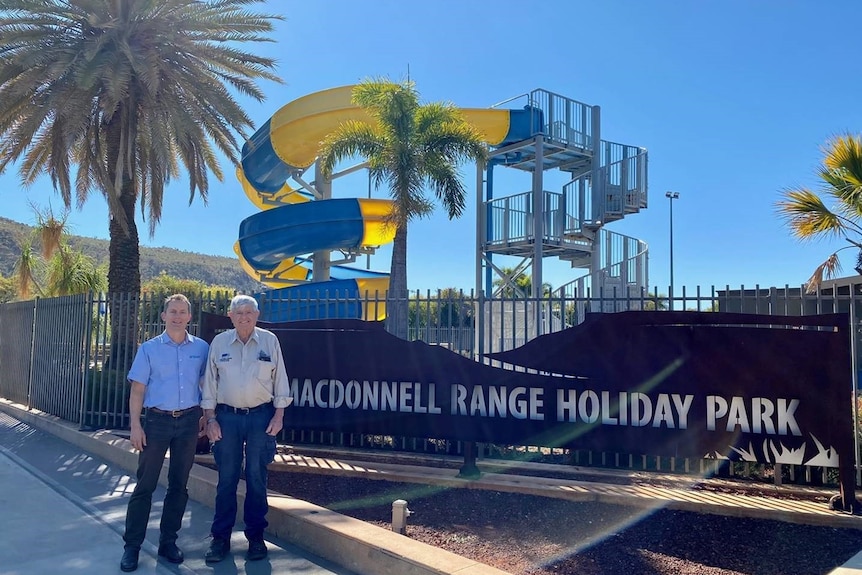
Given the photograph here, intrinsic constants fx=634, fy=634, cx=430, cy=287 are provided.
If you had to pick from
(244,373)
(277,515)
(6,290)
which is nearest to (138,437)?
(244,373)

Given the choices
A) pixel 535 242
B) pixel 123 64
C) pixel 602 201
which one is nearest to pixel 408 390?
pixel 123 64

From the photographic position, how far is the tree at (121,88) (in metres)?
11.1

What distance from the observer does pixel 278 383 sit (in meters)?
4.57

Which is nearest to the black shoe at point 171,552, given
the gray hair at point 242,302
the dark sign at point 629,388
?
the gray hair at point 242,302

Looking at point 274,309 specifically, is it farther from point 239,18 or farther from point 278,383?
point 239,18

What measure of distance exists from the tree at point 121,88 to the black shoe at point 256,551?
887 centimetres

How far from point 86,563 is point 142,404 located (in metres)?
1.20

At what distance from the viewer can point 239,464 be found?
4535 millimetres

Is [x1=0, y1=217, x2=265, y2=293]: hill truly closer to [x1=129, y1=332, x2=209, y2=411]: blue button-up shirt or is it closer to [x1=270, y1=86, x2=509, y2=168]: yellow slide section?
[x1=270, y1=86, x2=509, y2=168]: yellow slide section

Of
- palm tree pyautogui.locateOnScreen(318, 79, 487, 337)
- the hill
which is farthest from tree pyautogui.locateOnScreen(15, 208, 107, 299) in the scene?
the hill

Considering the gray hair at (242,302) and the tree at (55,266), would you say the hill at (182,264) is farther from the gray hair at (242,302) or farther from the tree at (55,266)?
the gray hair at (242,302)

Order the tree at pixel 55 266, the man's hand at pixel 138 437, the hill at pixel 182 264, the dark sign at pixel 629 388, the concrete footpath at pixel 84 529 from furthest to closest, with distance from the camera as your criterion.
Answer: the hill at pixel 182 264 < the tree at pixel 55 266 < the dark sign at pixel 629 388 < the concrete footpath at pixel 84 529 < the man's hand at pixel 138 437

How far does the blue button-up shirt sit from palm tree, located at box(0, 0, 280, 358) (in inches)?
233

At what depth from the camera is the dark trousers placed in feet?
14.3
